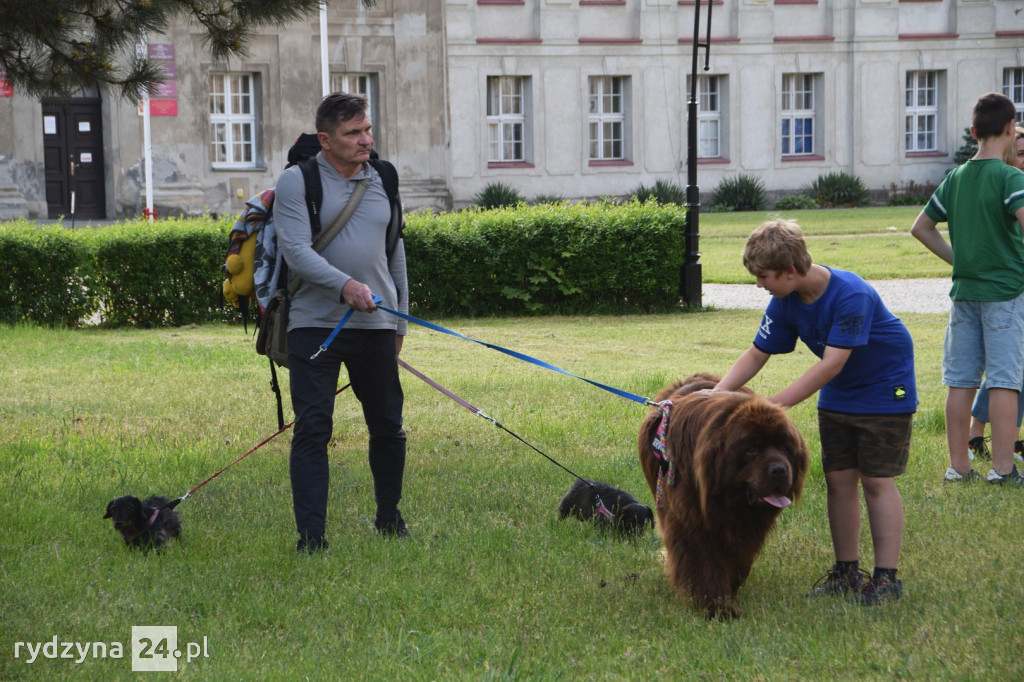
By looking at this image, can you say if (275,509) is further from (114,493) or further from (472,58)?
(472,58)

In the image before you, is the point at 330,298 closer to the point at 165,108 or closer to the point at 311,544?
the point at 311,544

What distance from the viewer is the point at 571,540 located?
18.0 ft

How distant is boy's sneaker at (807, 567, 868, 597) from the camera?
15.1 feet

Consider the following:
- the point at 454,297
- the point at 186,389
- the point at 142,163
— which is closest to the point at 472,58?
the point at 142,163

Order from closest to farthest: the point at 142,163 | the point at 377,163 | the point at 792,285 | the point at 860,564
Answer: the point at 792,285
the point at 860,564
the point at 377,163
the point at 142,163

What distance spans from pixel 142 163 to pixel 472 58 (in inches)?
415

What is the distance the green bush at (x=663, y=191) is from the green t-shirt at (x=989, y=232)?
27.8m

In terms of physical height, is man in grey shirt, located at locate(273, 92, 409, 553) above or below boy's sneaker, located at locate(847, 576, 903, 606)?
above

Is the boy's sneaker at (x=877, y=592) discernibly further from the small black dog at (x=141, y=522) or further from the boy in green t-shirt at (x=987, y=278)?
the small black dog at (x=141, y=522)

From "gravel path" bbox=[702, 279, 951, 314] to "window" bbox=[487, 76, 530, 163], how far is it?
690 inches

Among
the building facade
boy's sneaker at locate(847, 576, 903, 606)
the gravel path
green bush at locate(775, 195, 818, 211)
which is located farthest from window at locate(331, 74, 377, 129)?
boy's sneaker at locate(847, 576, 903, 606)

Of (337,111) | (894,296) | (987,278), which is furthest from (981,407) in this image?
(894,296)

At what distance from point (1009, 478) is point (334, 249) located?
13.7 ft

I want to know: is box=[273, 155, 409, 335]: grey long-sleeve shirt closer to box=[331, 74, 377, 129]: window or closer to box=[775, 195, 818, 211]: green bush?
box=[331, 74, 377, 129]: window
